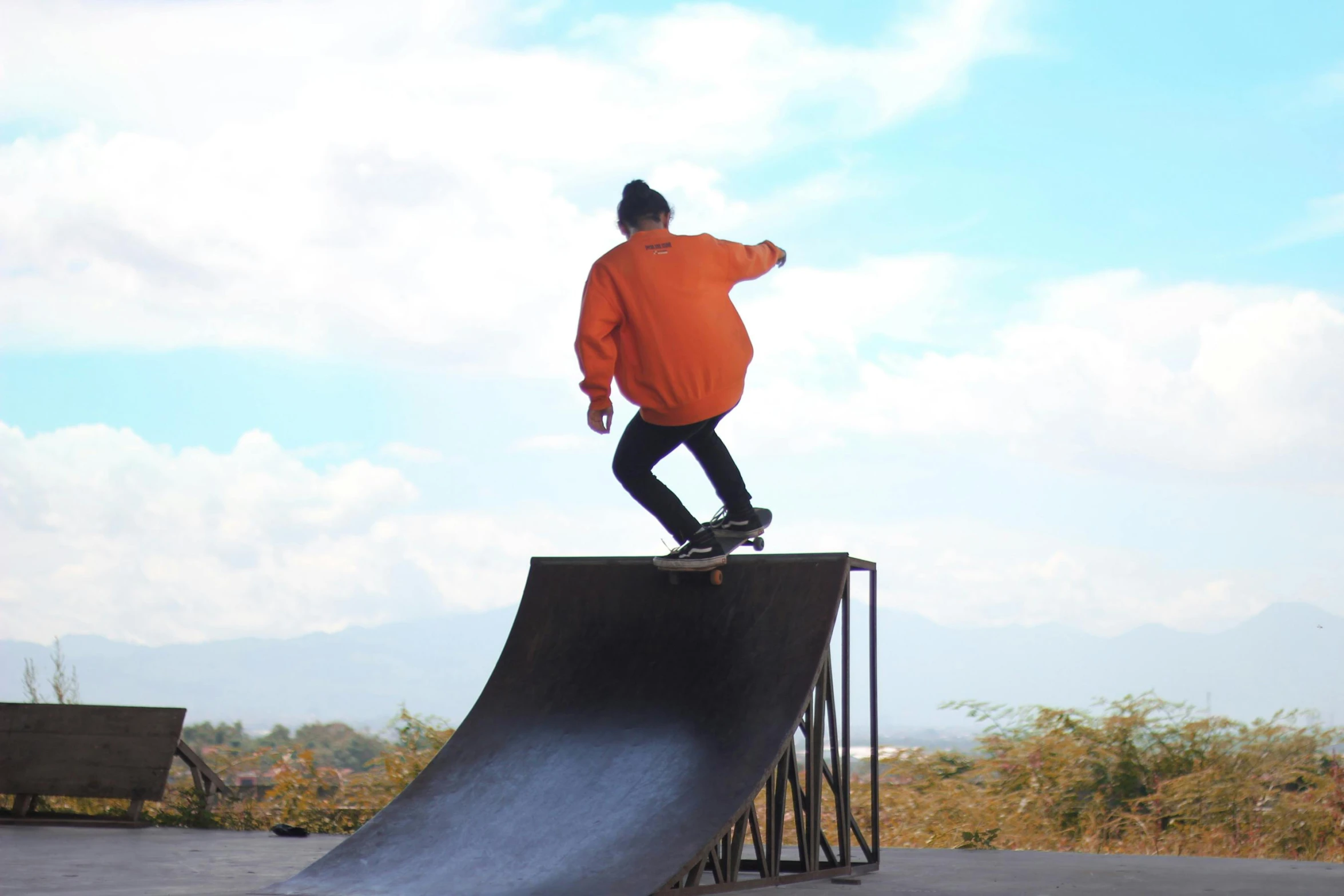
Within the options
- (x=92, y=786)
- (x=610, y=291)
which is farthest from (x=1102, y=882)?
(x=92, y=786)

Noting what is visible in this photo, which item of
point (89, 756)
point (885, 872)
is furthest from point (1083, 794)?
point (89, 756)

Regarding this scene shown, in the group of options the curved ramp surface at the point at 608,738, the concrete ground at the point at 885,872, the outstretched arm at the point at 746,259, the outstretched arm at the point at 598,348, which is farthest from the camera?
the outstretched arm at the point at 746,259

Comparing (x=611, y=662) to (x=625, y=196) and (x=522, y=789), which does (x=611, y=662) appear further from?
(x=625, y=196)

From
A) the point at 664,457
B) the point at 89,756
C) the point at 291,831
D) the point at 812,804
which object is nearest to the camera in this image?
the point at 812,804

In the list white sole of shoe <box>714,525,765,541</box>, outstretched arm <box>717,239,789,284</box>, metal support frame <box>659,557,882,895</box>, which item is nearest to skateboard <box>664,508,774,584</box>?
white sole of shoe <box>714,525,765,541</box>

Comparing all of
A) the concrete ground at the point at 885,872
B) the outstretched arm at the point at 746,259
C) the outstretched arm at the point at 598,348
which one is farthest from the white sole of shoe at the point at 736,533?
the concrete ground at the point at 885,872

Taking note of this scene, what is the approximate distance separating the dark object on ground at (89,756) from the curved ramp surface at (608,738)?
10.5 ft

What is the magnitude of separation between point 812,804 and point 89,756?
4.95m

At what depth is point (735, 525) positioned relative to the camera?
5047mm

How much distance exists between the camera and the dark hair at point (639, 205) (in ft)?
16.6

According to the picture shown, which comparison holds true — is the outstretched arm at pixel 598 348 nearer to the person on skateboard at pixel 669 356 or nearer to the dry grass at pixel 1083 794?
the person on skateboard at pixel 669 356

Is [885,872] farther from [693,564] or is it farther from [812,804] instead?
[693,564]

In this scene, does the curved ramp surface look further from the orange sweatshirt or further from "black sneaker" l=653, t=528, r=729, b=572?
the orange sweatshirt

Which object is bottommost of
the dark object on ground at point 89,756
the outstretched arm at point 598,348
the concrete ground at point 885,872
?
the concrete ground at point 885,872
